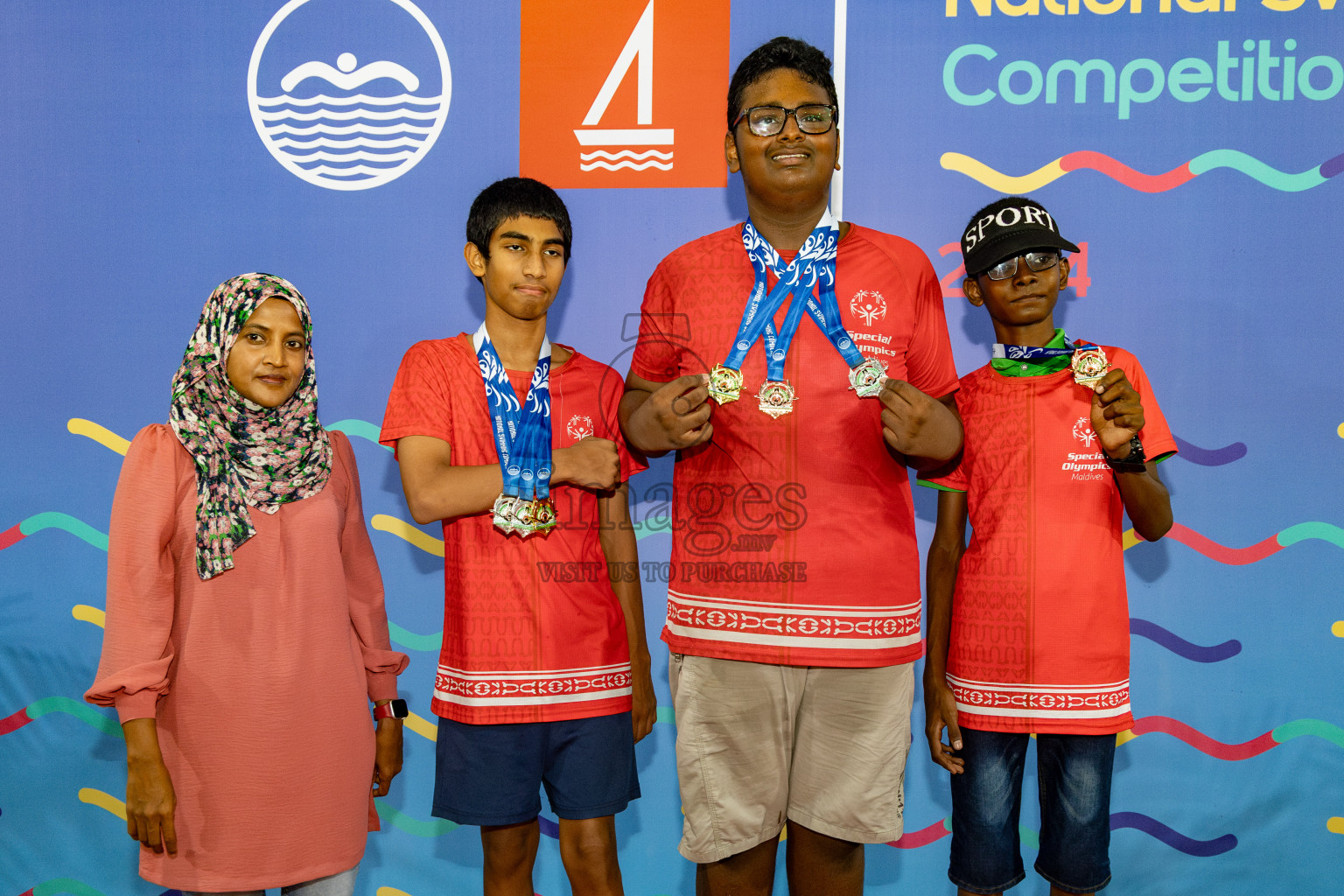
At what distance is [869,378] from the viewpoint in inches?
77.7

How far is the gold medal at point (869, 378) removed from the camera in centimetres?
197

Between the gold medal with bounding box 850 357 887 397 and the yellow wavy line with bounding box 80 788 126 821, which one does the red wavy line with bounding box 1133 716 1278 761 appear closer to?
the gold medal with bounding box 850 357 887 397

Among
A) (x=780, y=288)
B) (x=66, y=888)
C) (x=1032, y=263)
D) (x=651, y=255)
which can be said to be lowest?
(x=66, y=888)

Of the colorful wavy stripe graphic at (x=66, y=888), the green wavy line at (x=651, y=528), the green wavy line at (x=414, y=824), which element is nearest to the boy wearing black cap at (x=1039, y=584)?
the green wavy line at (x=651, y=528)

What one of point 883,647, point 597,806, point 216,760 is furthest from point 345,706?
point 883,647

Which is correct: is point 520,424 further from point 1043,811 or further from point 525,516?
point 1043,811

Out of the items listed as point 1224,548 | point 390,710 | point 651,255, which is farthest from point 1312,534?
point 390,710

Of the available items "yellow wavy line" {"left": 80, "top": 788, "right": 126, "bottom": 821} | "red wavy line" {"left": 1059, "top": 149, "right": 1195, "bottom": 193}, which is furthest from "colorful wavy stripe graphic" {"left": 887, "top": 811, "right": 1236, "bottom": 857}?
"yellow wavy line" {"left": 80, "top": 788, "right": 126, "bottom": 821}

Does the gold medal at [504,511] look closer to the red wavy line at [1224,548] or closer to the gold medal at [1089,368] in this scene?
the gold medal at [1089,368]

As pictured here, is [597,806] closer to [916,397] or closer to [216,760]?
[216,760]

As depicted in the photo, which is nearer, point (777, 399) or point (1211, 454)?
point (777, 399)

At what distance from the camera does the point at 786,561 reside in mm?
2002

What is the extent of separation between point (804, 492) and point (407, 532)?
5.13 feet

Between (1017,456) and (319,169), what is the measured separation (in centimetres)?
234
